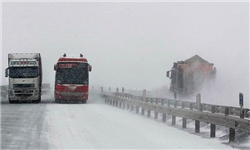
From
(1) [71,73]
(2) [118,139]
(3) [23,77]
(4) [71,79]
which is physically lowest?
(2) [118,139]

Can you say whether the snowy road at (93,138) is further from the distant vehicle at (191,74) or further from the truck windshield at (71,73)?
the distant vehicle at (191,74)

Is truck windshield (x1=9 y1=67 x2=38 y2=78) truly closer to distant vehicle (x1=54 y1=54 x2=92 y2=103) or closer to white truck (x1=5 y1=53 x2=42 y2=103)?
white truck (x1=5 y1=53 x2=42 y2=103)

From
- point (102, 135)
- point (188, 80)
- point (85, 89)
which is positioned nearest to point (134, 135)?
point (102, 135)

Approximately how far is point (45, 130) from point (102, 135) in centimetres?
229

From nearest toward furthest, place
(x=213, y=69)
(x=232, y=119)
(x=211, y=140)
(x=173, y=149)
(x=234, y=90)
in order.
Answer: (x=173, y=149) < (x=232, y=119) < (x=211, y=140) < (x=213, y=69) < (x=234, y=90)

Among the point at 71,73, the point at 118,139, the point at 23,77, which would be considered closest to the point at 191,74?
the point at 71,73

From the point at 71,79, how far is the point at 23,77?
12.0 feet

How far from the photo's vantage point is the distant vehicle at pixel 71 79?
30.7 metres

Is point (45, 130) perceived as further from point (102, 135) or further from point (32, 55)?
point (32, 55)

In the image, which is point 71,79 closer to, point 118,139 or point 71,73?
point 71,73

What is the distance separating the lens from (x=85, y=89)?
31.1 meters

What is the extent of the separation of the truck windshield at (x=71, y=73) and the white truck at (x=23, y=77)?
5.53 ft

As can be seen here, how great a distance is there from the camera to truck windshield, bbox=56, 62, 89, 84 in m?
30.8

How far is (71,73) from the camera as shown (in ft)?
102
